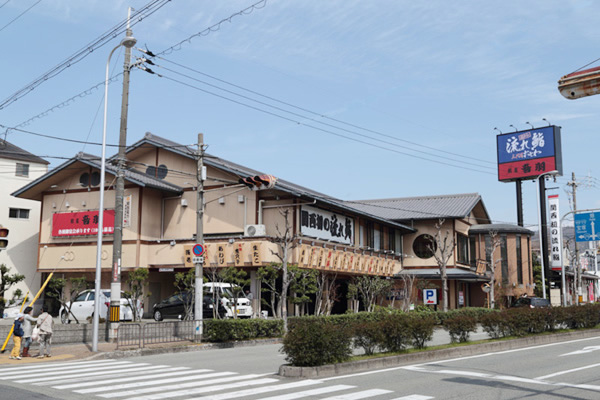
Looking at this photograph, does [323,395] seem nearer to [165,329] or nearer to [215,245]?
[165,329]

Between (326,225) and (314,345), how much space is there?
21809mm

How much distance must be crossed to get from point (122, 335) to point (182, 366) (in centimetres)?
510

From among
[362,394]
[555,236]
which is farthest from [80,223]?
[555,236]

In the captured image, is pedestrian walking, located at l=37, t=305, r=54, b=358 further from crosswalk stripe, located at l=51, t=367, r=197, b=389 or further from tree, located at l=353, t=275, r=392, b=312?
tree, located at l=353, t=275, r=392, b=312

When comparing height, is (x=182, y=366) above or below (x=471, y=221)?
below

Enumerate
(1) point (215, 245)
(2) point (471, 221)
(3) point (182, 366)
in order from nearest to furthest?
(3) point (182, 366) < (1) point (215, 245) < (2) point (471, 221)

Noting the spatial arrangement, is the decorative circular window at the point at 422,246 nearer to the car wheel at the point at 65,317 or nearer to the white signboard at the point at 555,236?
the white signboard at the point at 555,236

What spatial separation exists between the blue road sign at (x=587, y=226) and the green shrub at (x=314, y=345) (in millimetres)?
25509

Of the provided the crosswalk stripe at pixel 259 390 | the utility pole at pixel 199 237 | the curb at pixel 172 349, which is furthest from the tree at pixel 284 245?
the crosswalk stripe at pixel 259 390

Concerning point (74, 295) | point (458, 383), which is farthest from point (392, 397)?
point (74, 295)

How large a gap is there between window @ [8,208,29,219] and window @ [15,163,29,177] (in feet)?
9.94

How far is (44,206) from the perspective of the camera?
3581 centimetres

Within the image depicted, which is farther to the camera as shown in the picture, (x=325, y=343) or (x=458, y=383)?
(x=325, y=343)

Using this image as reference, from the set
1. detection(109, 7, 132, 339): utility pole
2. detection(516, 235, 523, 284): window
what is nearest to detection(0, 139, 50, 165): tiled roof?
detection(109, 7, 132, 339): utility pole
